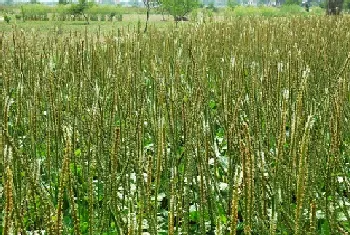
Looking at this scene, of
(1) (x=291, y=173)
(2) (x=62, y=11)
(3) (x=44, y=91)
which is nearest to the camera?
(1) (x=291, y=173)

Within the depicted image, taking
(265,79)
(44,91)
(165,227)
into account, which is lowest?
(165,227)

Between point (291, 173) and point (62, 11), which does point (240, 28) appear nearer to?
point (291, 173)

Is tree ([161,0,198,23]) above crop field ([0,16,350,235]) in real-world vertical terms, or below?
above

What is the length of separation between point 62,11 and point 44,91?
72.9 ft

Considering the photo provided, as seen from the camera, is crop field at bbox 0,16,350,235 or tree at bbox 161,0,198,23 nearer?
crop field at bbox 0,16,350,235

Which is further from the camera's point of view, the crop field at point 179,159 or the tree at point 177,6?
the tree at point 177,6

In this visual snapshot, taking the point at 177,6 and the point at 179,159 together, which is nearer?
the point at 179,159

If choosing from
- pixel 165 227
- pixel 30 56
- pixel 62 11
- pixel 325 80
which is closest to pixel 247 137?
pixel 165 227

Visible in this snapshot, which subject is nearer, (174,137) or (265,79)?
(174,137)

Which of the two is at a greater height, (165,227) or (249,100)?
(249,100)

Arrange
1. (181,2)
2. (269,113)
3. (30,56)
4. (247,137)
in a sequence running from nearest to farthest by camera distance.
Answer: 1. (247,137)
2. (269,113)
3. (30,56)
4. (181,2)

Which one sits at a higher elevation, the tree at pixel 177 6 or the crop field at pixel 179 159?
the tree at pixel 177 6

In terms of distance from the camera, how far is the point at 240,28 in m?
8.28

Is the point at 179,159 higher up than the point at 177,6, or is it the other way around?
the point at 177,6
